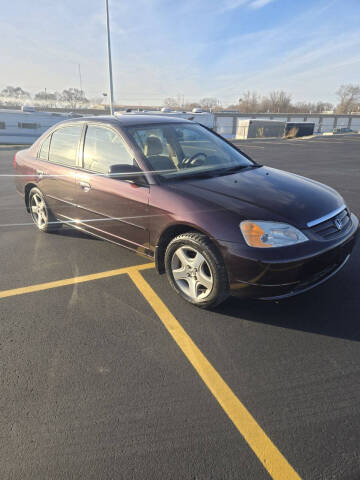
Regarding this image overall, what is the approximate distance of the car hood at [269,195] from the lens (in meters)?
2.56

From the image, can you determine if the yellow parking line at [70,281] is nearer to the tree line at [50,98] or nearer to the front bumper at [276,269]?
the front bumper at [276,269]

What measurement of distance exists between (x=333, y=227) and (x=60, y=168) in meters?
3.20

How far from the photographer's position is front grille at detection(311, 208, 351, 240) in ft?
8.43

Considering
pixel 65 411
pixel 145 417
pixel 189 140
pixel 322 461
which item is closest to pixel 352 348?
pixel 322 461

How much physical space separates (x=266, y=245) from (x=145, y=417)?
1.43 m

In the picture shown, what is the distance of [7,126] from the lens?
72.5 feet

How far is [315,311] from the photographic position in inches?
109

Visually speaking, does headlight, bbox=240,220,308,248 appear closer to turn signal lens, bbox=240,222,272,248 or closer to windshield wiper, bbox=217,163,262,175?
turn signal lens, bbox=240,222,272,248

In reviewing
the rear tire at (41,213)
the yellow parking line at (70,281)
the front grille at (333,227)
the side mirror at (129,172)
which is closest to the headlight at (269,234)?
the front grille at (333,227)

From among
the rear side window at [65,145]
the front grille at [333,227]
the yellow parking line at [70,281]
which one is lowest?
the yellow parking line at [70,281]

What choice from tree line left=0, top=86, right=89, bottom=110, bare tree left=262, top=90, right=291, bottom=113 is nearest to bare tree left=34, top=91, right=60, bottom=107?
tree line left=0, top=86, right=89, bottom=110

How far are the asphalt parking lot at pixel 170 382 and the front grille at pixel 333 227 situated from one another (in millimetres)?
663

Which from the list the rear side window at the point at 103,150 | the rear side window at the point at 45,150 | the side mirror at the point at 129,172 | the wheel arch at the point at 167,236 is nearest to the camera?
the wheel arch at the point at 167,236

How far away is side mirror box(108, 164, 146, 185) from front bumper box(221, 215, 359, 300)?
3.57 feet
